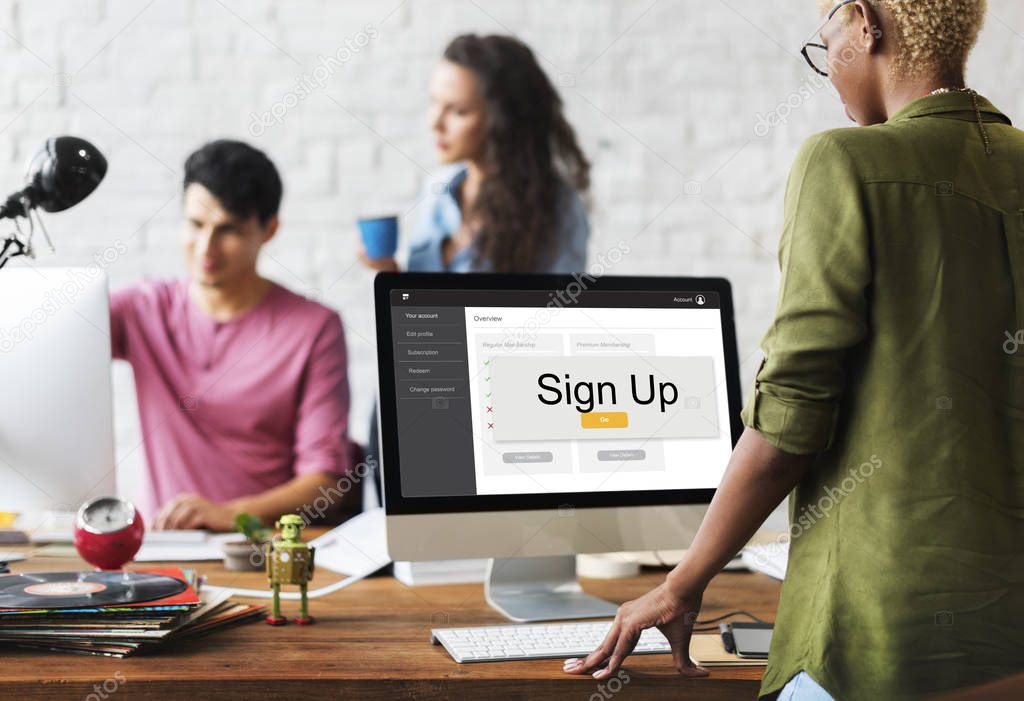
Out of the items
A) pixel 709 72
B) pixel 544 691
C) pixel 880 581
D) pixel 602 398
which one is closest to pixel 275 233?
pixel 709 72

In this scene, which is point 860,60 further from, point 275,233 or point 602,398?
point 275,233

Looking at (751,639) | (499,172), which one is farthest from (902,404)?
(499,172)

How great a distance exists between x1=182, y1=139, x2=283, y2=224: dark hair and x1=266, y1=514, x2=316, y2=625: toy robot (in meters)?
1.53

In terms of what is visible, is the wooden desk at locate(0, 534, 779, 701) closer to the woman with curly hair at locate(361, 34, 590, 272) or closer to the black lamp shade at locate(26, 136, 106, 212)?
the black lamp shade at locate(26, 136, 106, 212)

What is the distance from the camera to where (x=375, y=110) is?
285cm

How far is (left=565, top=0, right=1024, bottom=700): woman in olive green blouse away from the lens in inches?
32.3

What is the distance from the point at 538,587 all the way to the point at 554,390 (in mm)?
268

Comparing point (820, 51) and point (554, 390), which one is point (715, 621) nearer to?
point (554, 390)

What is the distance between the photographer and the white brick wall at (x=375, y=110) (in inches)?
110

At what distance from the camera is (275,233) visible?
2703 millimetres

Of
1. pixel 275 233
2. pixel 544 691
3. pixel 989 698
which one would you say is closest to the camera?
pixel 989 698

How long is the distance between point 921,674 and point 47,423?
3.73 ft

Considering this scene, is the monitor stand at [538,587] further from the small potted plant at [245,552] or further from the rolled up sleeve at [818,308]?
the rolled up sleeve at [818,308]

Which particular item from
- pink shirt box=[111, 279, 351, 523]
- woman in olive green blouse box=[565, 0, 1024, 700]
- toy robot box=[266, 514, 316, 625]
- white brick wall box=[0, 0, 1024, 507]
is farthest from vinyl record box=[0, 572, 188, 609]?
white brick wall box=[0, 0, 1024, 507]
